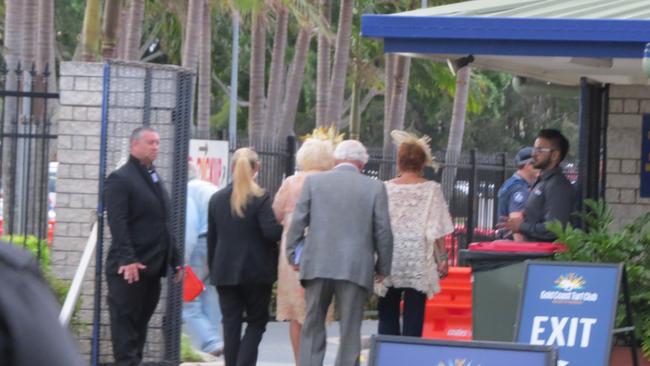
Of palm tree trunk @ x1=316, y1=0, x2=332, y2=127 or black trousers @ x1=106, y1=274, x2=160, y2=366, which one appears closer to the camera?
black trousers @ x1=106, y1=274, x2=160, y2=366

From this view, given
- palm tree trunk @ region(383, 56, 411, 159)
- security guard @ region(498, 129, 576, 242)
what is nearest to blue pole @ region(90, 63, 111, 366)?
security guard @ region(498, 129, 576, 242)

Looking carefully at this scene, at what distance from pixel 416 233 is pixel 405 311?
22.0 inches

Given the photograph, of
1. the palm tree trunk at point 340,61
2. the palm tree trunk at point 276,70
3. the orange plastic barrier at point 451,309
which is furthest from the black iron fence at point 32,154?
the palm tree trunk at point 276,70

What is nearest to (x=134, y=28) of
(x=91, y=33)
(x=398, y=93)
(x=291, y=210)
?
(x=398, y=93)

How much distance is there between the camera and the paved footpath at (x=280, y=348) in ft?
37.6

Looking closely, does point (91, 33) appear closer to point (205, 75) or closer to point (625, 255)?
point (625, 255)

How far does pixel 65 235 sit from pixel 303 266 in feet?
7.32

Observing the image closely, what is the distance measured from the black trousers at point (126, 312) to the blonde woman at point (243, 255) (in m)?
0.49

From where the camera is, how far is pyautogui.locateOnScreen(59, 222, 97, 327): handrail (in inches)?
358

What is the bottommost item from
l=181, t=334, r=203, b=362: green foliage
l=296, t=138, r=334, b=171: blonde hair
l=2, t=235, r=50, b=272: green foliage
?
l=181, t=334, r=203, b=362: green foliage

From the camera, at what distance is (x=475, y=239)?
56.8 ft

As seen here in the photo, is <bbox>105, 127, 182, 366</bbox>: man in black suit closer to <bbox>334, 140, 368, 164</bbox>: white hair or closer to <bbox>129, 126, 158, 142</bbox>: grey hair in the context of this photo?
<bbox>129, 126, 158, 142</bbox>: grey hair

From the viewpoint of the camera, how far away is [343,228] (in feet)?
28.2

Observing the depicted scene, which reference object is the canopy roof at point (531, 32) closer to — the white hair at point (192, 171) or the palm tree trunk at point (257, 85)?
the white hair at point (192, 171)
